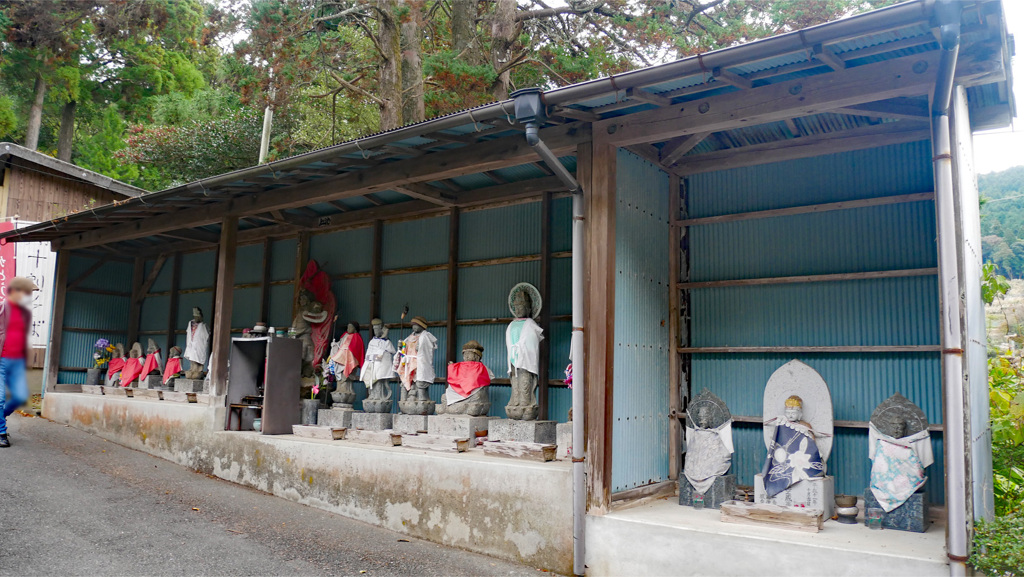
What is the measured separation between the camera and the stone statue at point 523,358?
7.53 meters

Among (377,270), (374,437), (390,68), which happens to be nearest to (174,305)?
(377,270)

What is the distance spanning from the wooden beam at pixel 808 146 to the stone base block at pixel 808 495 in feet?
9.61

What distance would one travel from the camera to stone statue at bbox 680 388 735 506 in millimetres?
6293

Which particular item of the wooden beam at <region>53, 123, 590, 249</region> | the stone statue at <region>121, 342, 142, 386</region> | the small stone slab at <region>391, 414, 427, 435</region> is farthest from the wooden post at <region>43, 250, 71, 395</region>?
the small stone slab at <region>391, 414, 427, 435</region>

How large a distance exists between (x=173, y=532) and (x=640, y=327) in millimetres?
4730

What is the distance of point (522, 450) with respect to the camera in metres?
6.83

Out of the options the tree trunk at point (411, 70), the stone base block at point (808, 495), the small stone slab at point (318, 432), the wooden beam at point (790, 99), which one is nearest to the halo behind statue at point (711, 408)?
the stone base block at point (808, 495)

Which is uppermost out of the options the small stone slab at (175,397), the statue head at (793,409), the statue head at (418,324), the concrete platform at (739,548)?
the statue head at (418,324)

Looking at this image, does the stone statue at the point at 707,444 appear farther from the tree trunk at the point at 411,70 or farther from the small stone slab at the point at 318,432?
the tree trunk at the point at 411,70

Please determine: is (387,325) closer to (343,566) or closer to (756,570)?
(343,566)

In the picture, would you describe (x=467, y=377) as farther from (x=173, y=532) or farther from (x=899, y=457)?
(x=899, y=457)

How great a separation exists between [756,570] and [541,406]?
3321mm

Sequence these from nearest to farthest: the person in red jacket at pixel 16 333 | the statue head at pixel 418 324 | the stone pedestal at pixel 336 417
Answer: the person in red jacket at pixel 16 333 → the statue head at pixel 418 324 → the stone pedestal at pixel 336 417

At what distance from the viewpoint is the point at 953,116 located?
467 cm
